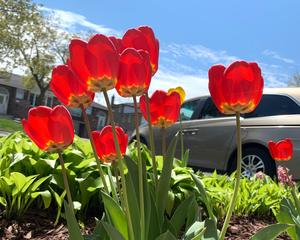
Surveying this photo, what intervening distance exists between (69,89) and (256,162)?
7125 millimetres

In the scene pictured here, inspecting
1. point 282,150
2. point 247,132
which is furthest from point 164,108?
point 247,132

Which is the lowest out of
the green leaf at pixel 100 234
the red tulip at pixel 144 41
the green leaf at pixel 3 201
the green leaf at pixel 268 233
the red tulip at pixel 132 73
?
the green leaf at pixel 3 201

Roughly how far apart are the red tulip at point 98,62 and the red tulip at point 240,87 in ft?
1.13

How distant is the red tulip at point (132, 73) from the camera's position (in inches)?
56.1

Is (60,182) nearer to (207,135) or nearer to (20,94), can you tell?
(207,135)

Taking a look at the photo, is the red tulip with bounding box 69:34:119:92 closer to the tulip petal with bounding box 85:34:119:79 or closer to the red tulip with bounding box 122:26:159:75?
the tulip petal with bounding box 85:34:119:79

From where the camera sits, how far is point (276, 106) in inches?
344

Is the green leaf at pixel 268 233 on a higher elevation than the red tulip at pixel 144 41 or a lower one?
lower

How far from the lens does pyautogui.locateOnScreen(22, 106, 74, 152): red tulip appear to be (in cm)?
151

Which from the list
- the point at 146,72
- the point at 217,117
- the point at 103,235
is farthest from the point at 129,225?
the point at 217,117

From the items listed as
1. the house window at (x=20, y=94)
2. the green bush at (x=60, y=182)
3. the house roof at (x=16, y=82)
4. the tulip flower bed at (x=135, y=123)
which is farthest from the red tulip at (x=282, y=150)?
the house window at (x=20, y=94)

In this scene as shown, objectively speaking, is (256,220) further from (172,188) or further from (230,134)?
(230,134)

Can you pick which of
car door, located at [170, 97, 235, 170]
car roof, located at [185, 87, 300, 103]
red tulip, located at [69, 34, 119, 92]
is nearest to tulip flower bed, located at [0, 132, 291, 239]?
red tulip, located at [69, 34, 119, 92]

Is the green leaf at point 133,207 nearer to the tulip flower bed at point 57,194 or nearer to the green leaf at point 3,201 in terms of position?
the tulip flower bed at point 57,194
